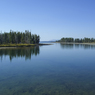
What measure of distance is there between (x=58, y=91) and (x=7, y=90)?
5833 millimetres

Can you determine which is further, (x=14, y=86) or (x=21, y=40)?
(x=21, y=40)

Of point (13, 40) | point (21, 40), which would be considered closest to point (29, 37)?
point (21, 40)

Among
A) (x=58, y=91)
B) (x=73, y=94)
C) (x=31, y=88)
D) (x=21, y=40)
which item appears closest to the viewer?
(x=73, y=94)

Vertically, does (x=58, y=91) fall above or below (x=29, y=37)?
below

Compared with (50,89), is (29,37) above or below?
above

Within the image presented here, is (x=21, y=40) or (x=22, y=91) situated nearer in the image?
(x=22, y=91)

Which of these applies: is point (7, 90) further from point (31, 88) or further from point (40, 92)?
point (40, 92)

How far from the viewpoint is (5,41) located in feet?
363

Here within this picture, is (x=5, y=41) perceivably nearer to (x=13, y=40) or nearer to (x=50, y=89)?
(x=13, y=40)

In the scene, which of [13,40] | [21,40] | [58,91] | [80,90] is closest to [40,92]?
[58,91]

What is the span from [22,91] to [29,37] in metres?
118

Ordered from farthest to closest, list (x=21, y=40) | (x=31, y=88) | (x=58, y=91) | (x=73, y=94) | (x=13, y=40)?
(x=21, y=40) → (x=13, y=40) → (x=31, y=88) → (x=58, y=91) → (x=73, y=94)

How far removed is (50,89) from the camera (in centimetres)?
1043

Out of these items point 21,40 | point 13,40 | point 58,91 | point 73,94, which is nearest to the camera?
point 73,94
